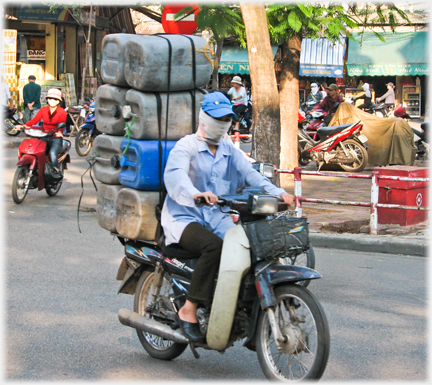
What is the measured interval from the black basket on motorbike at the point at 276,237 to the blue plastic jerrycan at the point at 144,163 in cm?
94

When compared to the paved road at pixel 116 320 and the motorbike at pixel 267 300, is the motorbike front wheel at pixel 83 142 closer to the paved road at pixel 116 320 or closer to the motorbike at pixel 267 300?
the paved road at pixel 116 320

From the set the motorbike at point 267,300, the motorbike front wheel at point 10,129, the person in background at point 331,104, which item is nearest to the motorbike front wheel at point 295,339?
the motorbike at point 267,300

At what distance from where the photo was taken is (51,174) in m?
10.3

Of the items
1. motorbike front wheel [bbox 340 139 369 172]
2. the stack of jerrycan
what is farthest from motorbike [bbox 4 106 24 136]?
the stack of jerrycan

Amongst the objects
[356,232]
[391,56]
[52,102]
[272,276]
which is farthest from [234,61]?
[272,276]

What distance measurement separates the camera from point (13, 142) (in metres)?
17.4

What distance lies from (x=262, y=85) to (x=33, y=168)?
383 centimetres

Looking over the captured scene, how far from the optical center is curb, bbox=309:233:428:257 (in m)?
7.49

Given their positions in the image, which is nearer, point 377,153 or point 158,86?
point 158,86

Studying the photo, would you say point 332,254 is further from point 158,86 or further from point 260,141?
point 158,86

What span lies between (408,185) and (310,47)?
908 inches

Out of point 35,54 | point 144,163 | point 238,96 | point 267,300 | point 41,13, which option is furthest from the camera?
point 35,54

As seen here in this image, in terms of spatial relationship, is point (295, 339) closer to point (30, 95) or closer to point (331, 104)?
point (331, 104)

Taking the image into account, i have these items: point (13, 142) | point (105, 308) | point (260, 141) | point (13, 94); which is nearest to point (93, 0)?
point (13, 94)
